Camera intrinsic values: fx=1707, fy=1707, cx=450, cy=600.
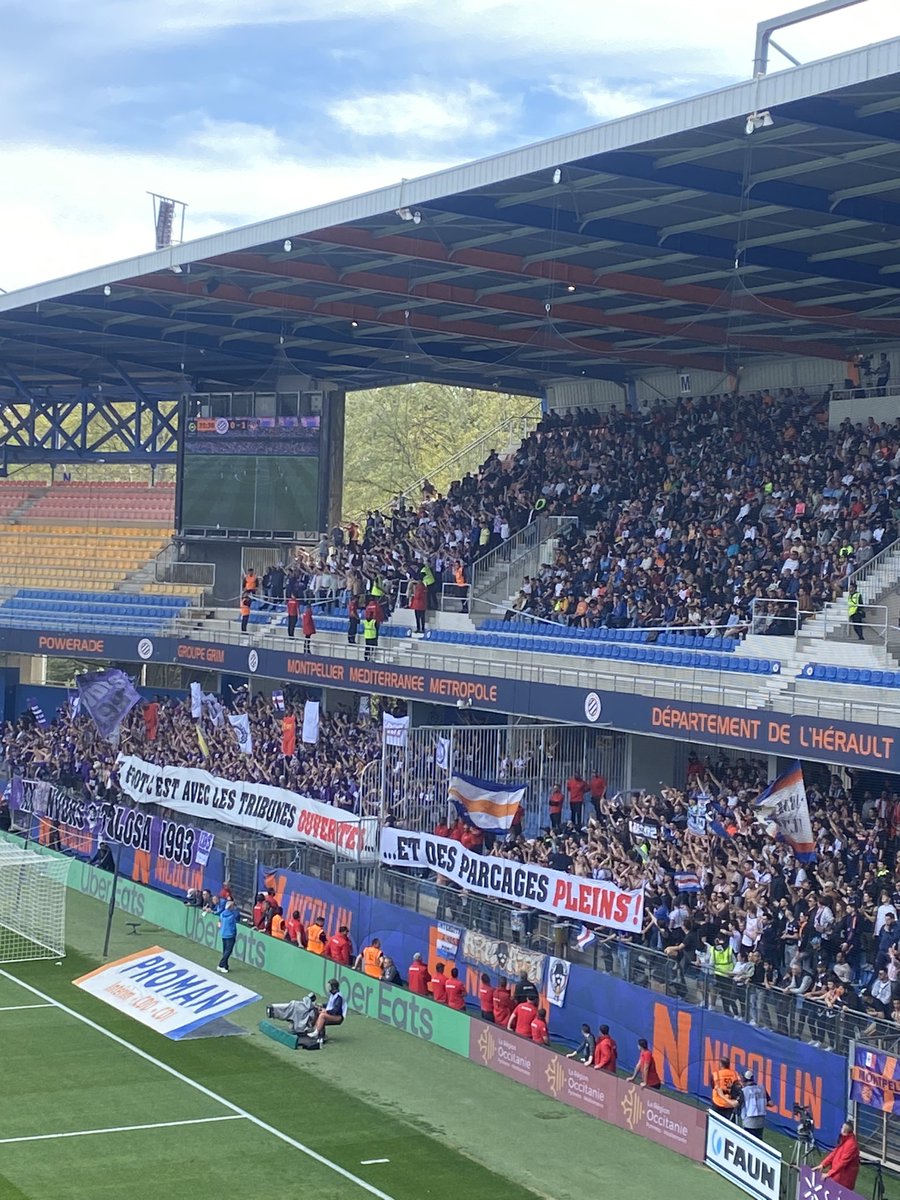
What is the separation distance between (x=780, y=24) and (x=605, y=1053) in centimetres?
1218

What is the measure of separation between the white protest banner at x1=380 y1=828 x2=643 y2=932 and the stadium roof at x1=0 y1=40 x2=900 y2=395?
9311mm

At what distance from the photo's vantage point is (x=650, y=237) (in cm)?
2669

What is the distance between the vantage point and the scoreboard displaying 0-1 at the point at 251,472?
40875 mm

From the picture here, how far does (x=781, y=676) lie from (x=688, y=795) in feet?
7.30

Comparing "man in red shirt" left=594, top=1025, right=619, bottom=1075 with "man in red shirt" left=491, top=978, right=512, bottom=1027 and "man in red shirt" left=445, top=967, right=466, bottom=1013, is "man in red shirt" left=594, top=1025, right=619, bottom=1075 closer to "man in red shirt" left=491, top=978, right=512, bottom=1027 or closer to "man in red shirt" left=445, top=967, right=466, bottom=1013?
"man in red shirt" left=491, top=978, right=512, bottom=1027

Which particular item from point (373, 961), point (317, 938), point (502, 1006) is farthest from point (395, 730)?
point (502, 1006)

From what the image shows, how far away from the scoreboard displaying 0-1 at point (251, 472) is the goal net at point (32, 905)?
13.9 metres

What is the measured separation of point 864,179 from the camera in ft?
75.5

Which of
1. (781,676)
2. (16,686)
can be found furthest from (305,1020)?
(16,686)

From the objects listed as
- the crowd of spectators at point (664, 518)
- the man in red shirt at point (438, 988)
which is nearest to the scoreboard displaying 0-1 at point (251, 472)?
the crowd of spectators at point (664, 518)

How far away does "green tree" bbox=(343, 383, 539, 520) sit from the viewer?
72.0 meters

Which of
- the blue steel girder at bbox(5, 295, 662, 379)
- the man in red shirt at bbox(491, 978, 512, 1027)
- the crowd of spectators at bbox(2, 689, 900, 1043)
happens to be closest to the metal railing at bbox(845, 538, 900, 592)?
the crowd of spectators at bbox(2, 689, 900, 1043)

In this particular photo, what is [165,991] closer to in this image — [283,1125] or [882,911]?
[283,1125]

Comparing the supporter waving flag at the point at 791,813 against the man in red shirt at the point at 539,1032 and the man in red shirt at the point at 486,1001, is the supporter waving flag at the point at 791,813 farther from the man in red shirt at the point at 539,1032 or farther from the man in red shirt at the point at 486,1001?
the man in red shirt at the point at 486,1001
